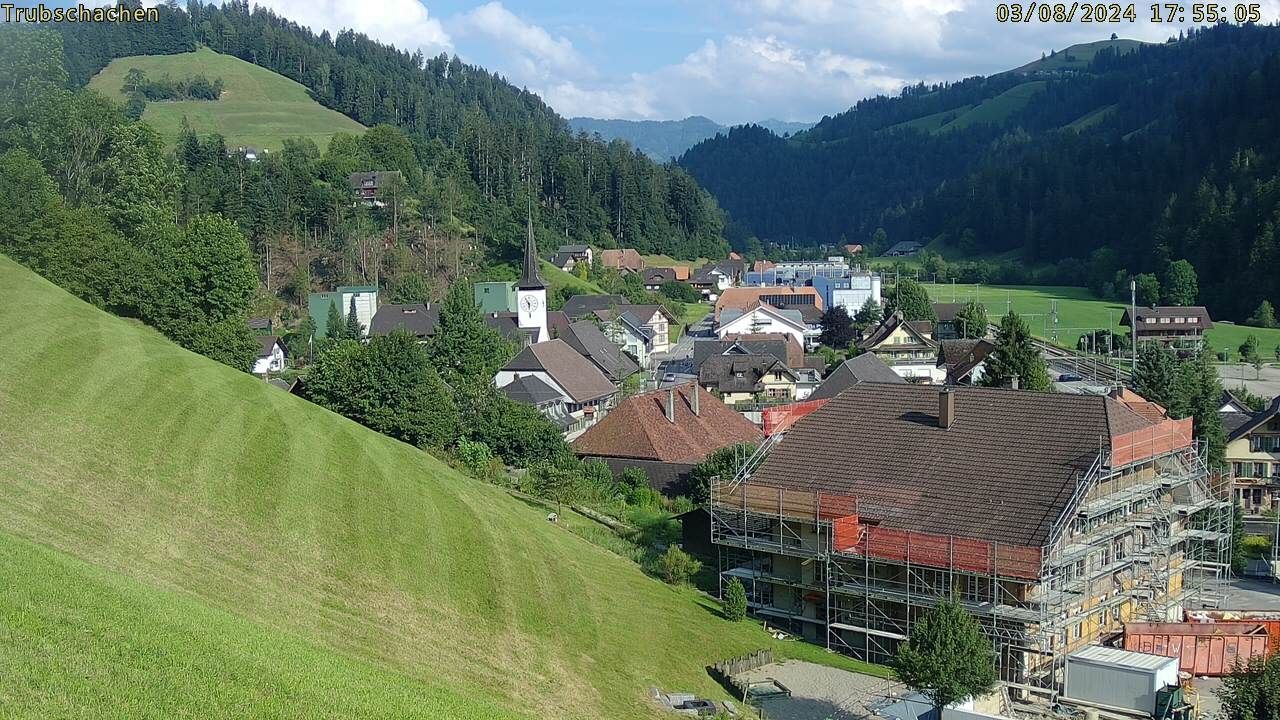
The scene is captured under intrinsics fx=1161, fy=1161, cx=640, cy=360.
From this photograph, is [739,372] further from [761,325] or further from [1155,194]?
[1155,194]

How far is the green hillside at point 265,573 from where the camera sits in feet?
46.4

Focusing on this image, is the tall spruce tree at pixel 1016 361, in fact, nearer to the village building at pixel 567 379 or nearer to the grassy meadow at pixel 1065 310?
the village building at pixel 567 379

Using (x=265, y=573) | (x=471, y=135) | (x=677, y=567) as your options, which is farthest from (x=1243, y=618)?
(x=471, y=135)

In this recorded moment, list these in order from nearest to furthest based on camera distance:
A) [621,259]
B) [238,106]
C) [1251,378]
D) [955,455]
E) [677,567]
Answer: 1. [955,455]
2. [677,567]
3. [1251,378]
4. [621,259]
5. [238,106]

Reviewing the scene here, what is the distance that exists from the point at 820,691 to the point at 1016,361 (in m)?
22.2

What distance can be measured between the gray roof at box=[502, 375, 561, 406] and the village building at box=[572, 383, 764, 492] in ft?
33.8

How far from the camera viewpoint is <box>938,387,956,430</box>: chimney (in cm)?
2767

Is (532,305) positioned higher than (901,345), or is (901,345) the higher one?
(532,305)

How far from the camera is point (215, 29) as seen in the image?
14725 cm

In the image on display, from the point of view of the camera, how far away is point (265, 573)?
2033cm

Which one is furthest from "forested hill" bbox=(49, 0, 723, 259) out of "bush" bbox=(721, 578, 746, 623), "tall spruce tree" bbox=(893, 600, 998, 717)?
"tall spruce tree" bbox=(893, 600, 998, 717)

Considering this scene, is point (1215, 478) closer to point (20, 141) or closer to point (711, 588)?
point (711, 588)

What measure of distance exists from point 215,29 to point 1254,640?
147440mm

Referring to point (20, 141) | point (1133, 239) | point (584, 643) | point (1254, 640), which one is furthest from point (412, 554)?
point (1133, 239)
